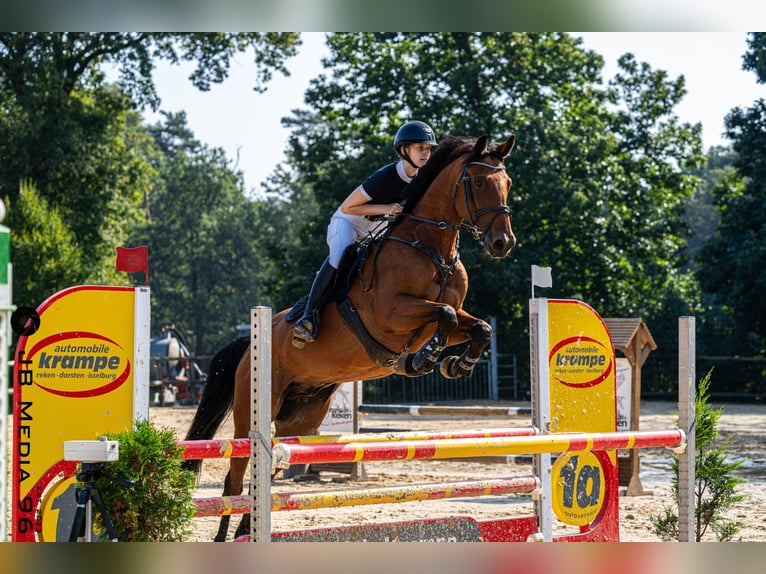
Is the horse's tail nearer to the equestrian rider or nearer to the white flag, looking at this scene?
the equestrian rider

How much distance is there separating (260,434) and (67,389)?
86 centimetres

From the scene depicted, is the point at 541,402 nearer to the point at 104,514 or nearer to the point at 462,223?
the point at 462,223

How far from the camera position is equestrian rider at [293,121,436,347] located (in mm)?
4719

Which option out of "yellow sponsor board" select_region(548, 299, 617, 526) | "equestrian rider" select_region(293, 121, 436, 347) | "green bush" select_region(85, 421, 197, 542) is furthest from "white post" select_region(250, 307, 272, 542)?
"yellow sponsor board" select_region(548, 299, 617, 526)

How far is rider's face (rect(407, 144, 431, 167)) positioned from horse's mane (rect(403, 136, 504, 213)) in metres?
0.10

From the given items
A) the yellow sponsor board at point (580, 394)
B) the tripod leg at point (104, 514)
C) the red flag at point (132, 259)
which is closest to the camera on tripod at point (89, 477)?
the tripod leg at point (104, 514)

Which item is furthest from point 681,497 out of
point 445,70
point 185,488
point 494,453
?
point 445,70

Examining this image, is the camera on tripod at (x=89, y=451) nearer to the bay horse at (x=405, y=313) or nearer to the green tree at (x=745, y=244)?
the bay horse at (x=405, y=313)

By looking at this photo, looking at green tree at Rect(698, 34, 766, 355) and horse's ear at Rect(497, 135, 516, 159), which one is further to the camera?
green tree at Rect(698, 34, 766, 355)

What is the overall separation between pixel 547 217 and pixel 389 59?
4.93 metres

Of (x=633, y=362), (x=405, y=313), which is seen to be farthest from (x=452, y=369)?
(x=633, y=362)

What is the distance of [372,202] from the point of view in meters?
4.82

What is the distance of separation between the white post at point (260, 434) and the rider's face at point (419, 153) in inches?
68.7

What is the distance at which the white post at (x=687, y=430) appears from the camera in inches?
172
